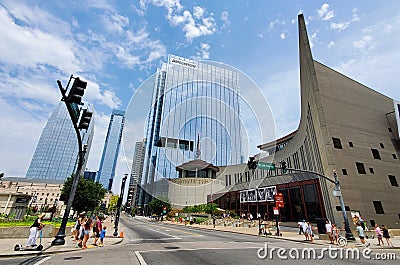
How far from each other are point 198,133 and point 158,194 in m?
59.2

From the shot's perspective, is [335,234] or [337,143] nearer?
[335,234]

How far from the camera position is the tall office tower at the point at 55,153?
172m

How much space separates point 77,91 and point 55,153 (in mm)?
200570

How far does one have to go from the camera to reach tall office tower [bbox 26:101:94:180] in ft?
566

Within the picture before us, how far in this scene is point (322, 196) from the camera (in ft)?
110

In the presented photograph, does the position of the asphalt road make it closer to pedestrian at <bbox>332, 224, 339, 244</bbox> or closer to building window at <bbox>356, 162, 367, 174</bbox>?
pedestrian at <bbox>332, 224, 339, 244</bbox>

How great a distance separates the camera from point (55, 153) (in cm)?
17588

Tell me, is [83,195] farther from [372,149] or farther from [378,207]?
[372,149]

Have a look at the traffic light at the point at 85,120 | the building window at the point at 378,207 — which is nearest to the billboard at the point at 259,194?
the building window at the point at 378,207

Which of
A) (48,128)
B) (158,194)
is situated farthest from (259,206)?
(48,128)

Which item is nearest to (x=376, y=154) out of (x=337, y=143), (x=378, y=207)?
(x=337, y=143)

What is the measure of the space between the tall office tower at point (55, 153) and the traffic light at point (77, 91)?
190 m

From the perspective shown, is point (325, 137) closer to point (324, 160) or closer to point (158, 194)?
point (324, 160)

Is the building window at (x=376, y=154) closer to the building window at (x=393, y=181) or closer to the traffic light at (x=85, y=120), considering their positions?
the building window at (x=393, y=181)
